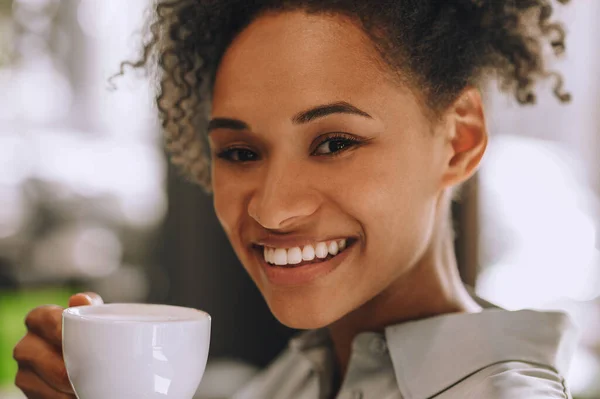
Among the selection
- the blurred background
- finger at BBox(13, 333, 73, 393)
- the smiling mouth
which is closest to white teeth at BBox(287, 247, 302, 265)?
the smiling mouth

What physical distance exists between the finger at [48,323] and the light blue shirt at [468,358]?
42cm

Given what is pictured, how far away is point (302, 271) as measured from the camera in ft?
3.18

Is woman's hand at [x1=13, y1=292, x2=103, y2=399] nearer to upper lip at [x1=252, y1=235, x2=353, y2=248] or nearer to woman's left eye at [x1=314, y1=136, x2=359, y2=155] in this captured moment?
upper lip at [x1=252, y1=235, x2=353, y2=248]

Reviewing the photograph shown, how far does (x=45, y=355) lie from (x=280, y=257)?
345 millimetres

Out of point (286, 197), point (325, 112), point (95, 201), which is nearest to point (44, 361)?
point (286, 197)

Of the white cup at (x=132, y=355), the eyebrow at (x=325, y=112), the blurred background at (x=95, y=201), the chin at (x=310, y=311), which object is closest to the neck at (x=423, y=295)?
the chin at (x=310, y=311)

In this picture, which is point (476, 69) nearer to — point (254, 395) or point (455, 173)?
point (455, 173)

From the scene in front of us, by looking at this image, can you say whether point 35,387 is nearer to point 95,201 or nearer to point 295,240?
point 295,240

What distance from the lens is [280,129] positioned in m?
0.93

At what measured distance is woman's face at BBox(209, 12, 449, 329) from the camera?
93 cm

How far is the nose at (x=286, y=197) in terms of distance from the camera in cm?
92

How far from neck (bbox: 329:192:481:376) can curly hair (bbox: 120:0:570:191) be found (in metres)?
0.24

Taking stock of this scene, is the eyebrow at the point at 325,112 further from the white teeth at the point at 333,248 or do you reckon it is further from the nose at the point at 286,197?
the white teeth at the point at 333,248

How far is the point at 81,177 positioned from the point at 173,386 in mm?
2224
